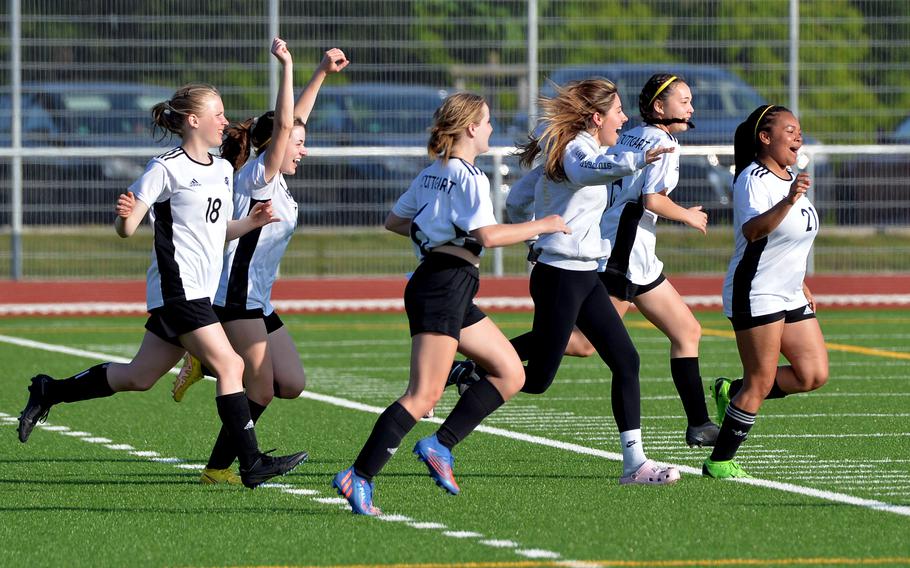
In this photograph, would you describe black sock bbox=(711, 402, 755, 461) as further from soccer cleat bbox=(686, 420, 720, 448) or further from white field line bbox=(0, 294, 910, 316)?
white field line bbox=(0, 294, 910, 316)

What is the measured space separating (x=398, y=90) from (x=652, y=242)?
12709 millimetres

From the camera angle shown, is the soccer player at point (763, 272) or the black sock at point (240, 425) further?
the soccer player at point (763, 272)

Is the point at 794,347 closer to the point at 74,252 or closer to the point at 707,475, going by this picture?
the point at 707,475

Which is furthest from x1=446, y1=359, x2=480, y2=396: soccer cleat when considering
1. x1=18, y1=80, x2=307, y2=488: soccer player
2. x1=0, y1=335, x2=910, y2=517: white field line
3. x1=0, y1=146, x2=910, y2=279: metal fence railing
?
x1=0, y1=146, x2=910, y2=279: metal fence railing

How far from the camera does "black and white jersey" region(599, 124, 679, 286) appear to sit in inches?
379

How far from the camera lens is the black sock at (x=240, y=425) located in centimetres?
849

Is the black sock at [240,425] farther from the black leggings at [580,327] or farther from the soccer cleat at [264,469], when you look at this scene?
the black leggings at [580,327]

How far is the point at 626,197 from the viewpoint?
9.92m

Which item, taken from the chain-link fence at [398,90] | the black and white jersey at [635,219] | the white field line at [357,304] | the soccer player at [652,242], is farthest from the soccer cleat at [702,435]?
the chain-link fence at [398,90]

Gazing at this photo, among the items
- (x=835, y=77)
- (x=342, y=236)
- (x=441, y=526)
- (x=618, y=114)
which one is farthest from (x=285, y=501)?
(x=835, y=77)

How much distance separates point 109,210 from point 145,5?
2.42 meters

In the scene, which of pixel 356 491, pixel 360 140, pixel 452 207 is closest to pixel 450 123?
pixel 452 207

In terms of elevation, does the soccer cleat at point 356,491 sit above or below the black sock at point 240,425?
below

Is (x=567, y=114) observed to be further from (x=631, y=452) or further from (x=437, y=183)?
(x=631, y=452)
